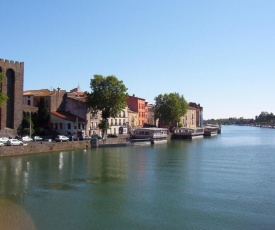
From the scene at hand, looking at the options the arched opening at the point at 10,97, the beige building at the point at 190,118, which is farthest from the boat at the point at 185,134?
the arched opening at the point at 10,97

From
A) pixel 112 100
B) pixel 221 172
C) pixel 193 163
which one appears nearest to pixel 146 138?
pixel 112 100

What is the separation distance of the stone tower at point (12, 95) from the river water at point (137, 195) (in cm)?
2008

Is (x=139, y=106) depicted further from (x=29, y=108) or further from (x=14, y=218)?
(x=14, y=218)

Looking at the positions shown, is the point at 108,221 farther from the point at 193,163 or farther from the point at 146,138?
the point at 146,138

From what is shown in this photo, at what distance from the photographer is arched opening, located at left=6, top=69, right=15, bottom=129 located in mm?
65875

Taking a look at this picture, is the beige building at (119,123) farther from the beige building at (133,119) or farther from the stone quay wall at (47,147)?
the stone quay wall at (47,147)

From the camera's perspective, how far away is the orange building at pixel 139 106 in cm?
11269

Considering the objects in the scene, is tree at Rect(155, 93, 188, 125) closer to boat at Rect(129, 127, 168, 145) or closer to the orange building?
the orange building

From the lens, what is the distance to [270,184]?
33250mm

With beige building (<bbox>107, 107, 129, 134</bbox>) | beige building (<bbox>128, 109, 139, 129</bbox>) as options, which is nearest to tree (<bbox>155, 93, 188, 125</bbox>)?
beige building (<bbox>128, 109, 139, 129</bbox>)

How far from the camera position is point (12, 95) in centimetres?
6650

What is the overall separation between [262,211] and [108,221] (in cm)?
995

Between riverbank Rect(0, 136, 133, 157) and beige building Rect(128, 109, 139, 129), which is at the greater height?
beige building Rect(128, 109, 139, 129)

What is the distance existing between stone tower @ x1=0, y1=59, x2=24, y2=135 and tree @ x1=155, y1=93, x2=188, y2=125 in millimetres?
55449
